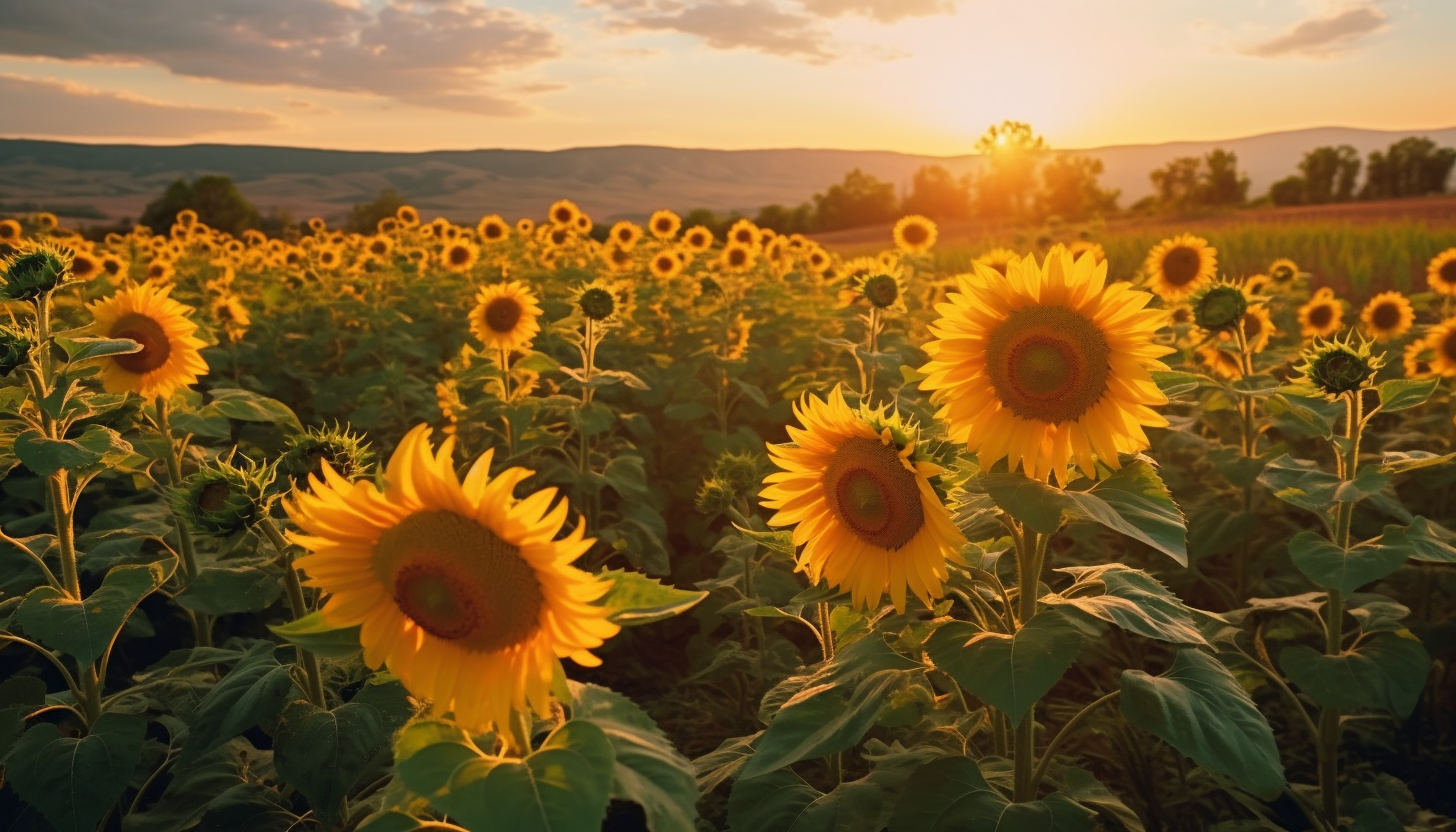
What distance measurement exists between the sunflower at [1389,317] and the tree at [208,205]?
28056mm

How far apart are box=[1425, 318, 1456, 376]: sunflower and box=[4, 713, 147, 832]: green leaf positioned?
5.98 m

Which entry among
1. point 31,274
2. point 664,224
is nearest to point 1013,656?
point 31,274

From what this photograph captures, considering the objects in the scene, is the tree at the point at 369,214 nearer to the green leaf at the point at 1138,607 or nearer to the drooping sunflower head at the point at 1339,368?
the drooping sunflower head at the point at 1339,368

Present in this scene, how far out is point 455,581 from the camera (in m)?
1.41

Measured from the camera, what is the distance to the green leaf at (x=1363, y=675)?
2811 mm

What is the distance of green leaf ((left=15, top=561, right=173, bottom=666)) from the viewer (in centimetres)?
245

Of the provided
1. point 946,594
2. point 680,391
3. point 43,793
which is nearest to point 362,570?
point 946,594

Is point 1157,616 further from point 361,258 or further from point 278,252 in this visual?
point 278,252

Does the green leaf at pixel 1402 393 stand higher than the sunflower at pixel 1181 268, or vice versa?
the sunflower at pixel 1181 268

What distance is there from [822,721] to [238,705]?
123cm

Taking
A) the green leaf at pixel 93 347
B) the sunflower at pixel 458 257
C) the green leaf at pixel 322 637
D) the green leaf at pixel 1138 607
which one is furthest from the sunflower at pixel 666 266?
the green leaf at pixel 322 637

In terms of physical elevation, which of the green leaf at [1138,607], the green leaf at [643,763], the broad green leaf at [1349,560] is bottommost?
the broad green leaf at [1349,560]

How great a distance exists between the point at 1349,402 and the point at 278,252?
1287cm

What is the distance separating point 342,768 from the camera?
81.6 inches
